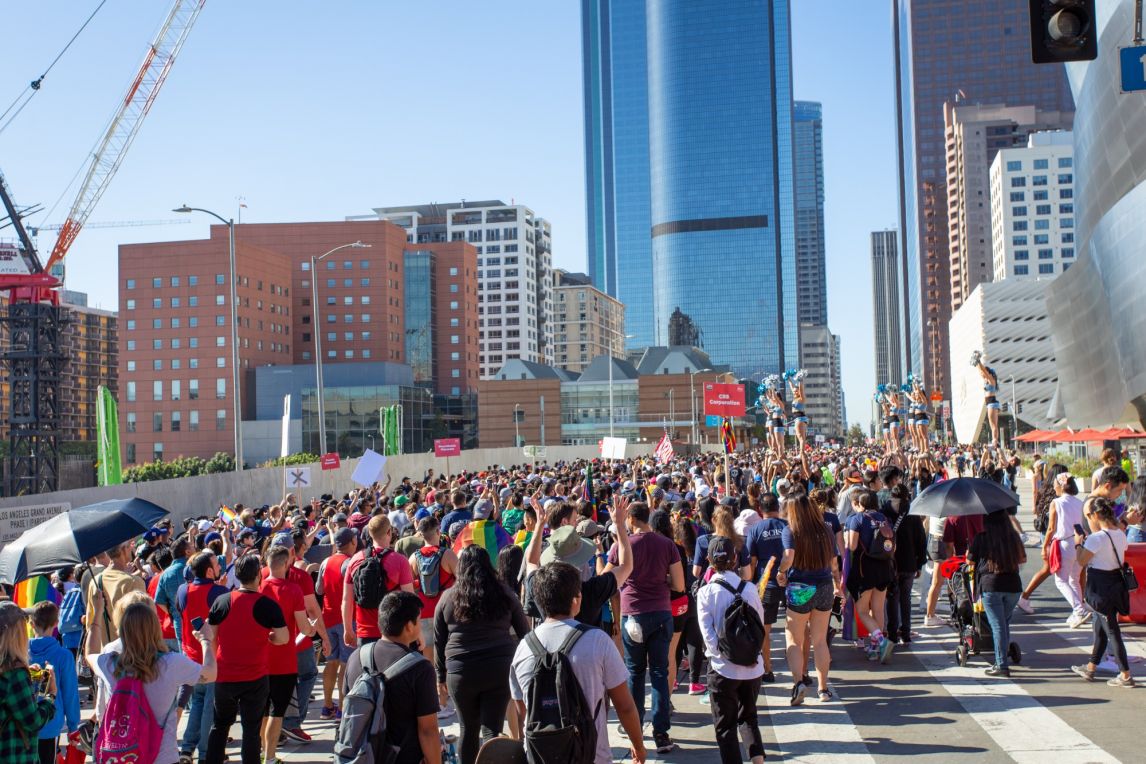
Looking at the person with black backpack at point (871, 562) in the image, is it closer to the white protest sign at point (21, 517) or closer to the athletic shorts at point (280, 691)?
the athletic shorts at point (280, 691)

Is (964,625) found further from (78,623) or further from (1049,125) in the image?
(1049,125)

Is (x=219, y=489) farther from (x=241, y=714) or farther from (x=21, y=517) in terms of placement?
(x=241, y=714)

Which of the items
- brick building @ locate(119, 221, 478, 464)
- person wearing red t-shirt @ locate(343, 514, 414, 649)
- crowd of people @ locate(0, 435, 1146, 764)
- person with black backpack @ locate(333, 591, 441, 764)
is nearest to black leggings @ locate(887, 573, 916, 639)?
crowd of people @ locate(0, 435, 1146, 764)

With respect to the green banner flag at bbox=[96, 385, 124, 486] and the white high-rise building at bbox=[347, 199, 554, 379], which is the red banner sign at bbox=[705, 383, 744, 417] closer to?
the green banner flag at bbox=[96, 385, 124, 486]

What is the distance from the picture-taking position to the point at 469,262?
136250 mm

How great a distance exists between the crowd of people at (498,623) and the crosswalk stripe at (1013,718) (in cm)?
44

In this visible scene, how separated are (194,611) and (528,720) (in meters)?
3.76

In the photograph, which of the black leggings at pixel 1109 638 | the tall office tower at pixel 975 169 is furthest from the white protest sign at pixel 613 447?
the tall office tower at pixel 975 169

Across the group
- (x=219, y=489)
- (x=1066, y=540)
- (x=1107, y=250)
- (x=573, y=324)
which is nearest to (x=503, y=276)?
(x=573, y=324)

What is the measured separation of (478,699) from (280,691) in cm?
211

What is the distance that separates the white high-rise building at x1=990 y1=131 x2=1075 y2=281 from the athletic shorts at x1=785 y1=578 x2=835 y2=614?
161 meters

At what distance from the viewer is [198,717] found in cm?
829

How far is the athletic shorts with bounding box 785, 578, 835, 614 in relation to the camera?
9.34 metres

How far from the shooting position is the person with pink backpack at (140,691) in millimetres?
5484
